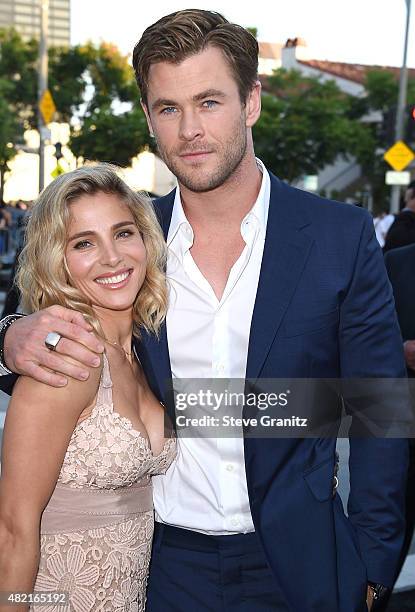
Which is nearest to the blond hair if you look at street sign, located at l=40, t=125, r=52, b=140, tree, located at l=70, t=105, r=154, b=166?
street sign, located at l=40, t=125, r=52, b=140

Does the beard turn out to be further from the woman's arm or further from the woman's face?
the woman's arm

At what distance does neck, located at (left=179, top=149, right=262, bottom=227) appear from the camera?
2916 millimetres

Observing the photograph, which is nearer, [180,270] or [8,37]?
[180,270]

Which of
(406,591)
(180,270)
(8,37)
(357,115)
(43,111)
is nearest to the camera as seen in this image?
(180,270)

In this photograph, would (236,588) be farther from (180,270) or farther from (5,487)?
(180,270)

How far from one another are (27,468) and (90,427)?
0.25m

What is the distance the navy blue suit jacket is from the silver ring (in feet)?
1.23

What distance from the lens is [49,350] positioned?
8.16 ft

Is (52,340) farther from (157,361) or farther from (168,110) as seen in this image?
(168,110)

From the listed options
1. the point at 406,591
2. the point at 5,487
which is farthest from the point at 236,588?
the point at 406,591

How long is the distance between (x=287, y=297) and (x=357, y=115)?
50.2 meters

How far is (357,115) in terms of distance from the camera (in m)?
50.9

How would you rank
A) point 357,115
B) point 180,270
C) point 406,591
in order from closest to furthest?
point 180,270, point 406,591, point 357,115

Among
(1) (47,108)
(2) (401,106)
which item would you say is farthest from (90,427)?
(1) (47,108)
